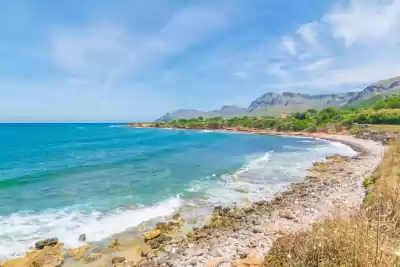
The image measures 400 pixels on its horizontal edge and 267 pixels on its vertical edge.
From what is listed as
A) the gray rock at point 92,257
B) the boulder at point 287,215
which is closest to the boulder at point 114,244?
the gray rock at point 92,257

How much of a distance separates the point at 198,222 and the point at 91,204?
7.31m

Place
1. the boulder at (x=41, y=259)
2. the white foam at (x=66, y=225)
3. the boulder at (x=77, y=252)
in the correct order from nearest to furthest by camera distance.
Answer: the boulder at (x=41, y=259), the boulder at (x=77, y=252), the white foam at (x=66, y=225)

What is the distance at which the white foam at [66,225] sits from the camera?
10773 mm

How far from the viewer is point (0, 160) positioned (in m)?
31.7

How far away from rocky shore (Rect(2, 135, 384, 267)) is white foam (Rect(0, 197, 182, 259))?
92cm

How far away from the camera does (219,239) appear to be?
1016 centimetres

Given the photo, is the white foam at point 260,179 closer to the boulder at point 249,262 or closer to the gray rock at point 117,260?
the gray rock at point 117,260

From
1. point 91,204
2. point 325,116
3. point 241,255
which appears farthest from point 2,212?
point 325,116

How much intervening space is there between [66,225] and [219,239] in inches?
308

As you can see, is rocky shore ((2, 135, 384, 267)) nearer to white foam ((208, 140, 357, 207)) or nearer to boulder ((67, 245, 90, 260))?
boulder ((67, 245, 90, 260))

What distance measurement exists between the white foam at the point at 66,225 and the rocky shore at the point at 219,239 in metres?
0.92

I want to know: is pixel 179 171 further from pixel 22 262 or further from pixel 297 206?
pixel 22 262

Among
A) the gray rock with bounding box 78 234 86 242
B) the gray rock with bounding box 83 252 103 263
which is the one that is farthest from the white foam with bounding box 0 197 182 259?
Result: the gray rock with bounding box 83 252 103 263

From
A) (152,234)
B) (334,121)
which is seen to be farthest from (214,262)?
(334,121)
